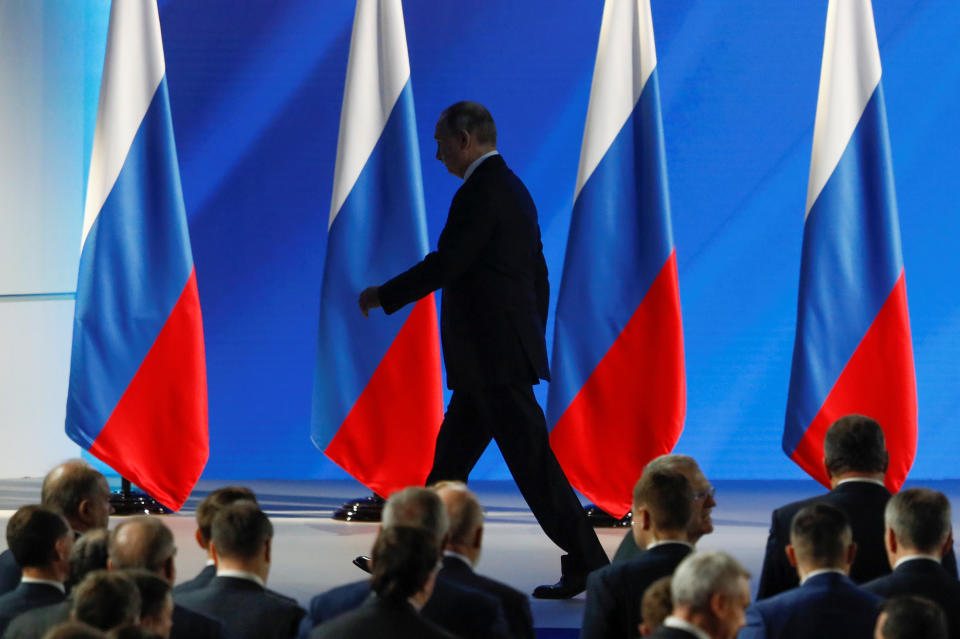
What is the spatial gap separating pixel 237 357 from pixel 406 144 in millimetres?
2187

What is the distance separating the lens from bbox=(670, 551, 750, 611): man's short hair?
2.09 metres

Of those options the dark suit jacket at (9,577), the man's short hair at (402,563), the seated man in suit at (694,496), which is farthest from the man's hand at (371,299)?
the man's short hair at (402,563)

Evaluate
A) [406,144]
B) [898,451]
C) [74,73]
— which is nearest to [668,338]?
[898,451]

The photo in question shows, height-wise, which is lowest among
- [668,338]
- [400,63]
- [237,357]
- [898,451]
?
[898,451]

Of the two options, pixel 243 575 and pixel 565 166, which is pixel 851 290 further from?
pixel 243 575

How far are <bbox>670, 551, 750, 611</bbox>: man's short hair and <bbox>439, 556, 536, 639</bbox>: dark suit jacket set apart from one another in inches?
21.8

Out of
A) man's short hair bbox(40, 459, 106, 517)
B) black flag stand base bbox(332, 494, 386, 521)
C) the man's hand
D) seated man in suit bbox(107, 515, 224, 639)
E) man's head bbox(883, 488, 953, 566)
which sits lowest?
seated man in suit bbox(107, 515, 224, 639)

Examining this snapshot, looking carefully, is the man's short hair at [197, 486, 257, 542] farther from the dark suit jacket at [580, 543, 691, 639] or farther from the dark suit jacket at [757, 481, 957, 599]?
the dark suit jacket at [757, 481, 957, 599]

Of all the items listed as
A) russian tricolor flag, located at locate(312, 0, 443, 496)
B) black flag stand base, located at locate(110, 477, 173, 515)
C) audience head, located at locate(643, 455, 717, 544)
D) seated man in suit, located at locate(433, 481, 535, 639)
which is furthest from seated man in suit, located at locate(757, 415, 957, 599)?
black flag stand base, located at locate(110, 477, 173, 515)

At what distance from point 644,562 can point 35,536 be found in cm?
111

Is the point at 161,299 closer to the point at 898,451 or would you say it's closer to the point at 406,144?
the point at 406,144

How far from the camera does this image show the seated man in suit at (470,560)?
2605 mm

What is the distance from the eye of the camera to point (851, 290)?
185 inches

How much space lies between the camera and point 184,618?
2.36 metres
